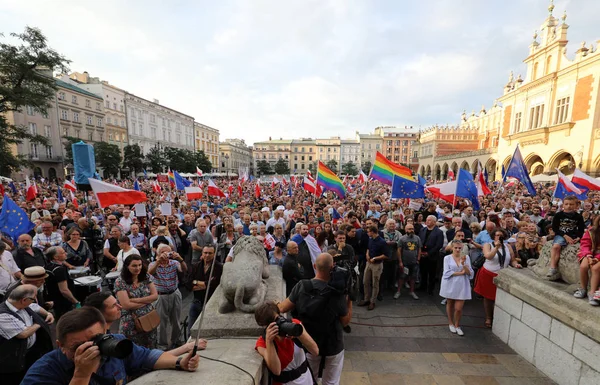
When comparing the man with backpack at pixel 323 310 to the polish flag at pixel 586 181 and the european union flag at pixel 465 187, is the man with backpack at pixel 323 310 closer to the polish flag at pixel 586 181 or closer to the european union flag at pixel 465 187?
the european union flag at pixel 465 187

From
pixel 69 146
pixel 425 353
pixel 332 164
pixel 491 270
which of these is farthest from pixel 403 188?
pixel 332 164

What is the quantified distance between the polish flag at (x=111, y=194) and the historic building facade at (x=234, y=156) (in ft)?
227

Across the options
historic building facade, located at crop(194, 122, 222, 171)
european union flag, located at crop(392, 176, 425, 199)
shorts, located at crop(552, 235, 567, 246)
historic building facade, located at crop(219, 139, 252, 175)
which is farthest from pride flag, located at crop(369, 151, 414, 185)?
historic building facade, located at crop(194, 122, 222, 171)

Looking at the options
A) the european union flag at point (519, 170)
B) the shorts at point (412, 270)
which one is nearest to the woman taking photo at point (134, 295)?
the shorts at point (412, 270)

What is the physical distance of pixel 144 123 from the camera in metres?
56.6

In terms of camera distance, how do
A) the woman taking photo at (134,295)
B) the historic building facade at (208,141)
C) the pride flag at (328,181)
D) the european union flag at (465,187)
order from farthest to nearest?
the historic building facade at (208,141) → the pride flag at (328,181) → the european union flag at (465,187) → the woman taking photo at (134,295)

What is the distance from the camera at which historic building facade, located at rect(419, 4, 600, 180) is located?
22.8m

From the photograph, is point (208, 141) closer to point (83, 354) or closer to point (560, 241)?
point (560, 241)

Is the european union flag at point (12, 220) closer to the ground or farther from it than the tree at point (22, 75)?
closer to the ground

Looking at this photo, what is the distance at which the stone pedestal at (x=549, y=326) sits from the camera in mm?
2891

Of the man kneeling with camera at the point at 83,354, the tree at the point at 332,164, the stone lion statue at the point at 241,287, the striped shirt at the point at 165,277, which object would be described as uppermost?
the tree at the point at 332,164

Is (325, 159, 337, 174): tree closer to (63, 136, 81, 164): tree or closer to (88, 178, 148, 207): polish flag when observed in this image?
(63, 136, 81, 164): tree

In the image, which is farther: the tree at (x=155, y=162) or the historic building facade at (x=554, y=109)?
the tree at (x=155, y=162)

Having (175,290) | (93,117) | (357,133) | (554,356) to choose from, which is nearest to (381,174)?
(554,356)
